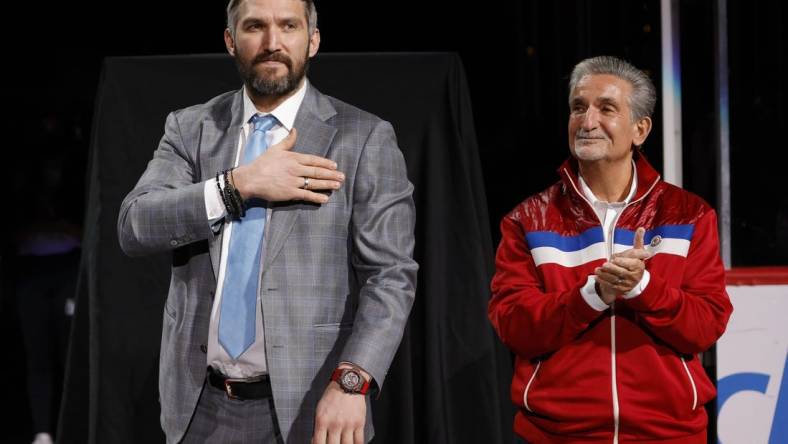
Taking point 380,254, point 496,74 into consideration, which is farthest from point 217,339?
point 496,74

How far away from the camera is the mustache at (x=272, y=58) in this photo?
1.77 meters

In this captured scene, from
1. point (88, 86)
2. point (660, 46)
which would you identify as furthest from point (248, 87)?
point (88, 86)

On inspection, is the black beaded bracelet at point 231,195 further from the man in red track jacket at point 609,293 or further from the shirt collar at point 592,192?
the shirt collar at point 592,192

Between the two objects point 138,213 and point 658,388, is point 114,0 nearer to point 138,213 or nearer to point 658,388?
point 138,213

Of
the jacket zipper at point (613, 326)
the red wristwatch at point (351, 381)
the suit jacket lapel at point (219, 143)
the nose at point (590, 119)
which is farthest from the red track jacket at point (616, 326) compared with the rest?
the suit jacket lapel at point (219, 143)

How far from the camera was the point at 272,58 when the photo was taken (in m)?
1.78

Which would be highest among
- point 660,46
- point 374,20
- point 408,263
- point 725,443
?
point 374,20

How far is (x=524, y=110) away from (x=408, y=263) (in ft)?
11.3

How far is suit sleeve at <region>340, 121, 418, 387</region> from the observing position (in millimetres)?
1671

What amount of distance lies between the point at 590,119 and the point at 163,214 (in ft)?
2.98

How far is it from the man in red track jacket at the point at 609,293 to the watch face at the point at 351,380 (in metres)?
0.42

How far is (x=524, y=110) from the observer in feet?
16.6

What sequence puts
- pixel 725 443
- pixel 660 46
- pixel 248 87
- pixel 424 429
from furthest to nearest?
pixel 660 46 < pixel 725 443 < pixel 424 429 < pixel 248 87

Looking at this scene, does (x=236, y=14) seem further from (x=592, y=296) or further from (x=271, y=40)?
(x=592, y=296)
